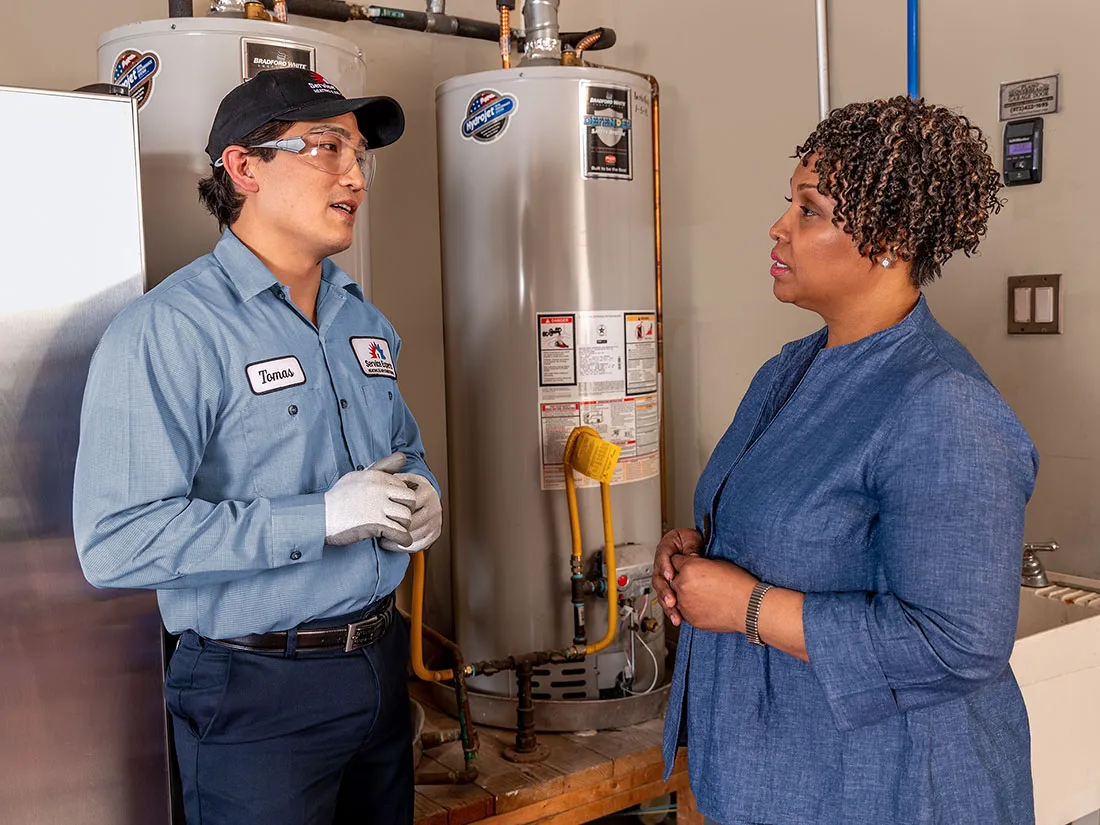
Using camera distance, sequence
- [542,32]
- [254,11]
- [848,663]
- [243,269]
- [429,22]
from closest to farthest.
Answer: [848,663] < [243,269] < [254,11] < [542,32] < [429,22]

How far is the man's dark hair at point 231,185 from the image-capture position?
140cm

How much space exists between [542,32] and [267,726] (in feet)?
Answer: 5.52

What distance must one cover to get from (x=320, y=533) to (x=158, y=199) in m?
0.86

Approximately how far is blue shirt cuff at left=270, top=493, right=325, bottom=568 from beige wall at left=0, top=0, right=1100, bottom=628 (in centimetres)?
150

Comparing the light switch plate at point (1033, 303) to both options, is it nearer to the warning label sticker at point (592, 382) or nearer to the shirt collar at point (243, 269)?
the warning label sticker at point (592, 382)

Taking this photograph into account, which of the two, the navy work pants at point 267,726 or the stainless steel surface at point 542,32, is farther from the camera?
the stainless steel surface at point 542,32

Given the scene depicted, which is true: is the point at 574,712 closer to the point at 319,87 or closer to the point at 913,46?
the point at 319,87

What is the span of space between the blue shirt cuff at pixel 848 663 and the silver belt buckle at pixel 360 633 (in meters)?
0.63

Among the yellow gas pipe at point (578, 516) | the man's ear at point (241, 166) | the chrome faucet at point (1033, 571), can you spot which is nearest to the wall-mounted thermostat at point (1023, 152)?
the chrome faucet at point (1033, 571)

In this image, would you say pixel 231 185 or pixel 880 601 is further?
pixel 231 185

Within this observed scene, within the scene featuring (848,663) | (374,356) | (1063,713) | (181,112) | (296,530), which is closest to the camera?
(848,663)

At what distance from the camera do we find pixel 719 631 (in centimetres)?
120

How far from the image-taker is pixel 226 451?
4.33ft

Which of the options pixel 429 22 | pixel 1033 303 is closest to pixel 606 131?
pixel 429 22
